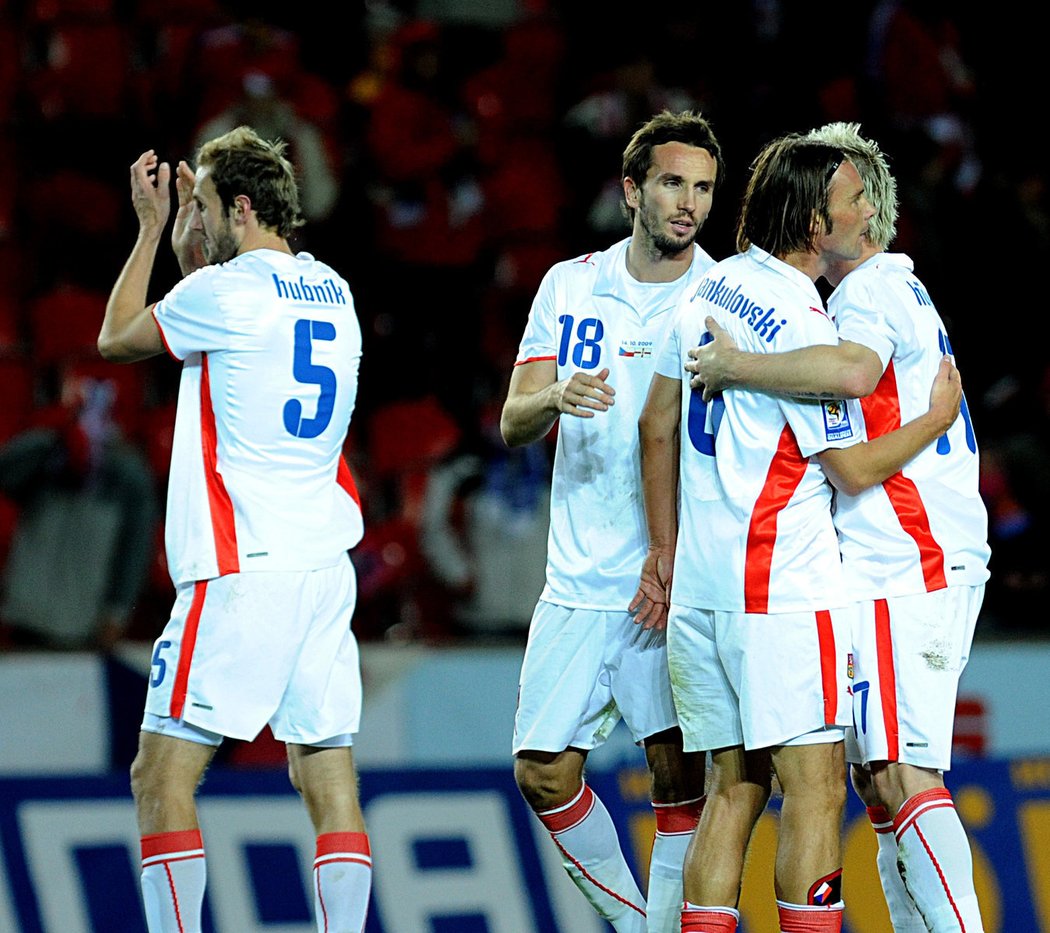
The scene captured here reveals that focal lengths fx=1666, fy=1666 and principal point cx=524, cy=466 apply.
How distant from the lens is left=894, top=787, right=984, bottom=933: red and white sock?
443 centimetres

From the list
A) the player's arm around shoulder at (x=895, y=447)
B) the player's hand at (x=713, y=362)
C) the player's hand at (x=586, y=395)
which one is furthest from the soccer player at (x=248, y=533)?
the player's arm around shoulder at (x=895, y=447)

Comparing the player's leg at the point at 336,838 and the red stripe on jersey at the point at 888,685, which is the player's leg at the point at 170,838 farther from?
the red stripe on jersey at the point at 888,685

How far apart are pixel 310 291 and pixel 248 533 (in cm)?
73

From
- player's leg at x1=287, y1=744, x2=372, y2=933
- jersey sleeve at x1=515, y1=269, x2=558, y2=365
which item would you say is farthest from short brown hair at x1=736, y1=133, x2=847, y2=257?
player's leg at x1=287, y1=744, x2=372, y2=933

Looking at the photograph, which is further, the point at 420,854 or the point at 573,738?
the point at 420,854

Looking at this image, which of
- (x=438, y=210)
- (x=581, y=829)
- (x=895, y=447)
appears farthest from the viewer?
(x=438, y=210)

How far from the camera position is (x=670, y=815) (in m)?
4.82

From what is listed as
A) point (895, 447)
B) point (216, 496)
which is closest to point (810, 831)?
point (895, 447)

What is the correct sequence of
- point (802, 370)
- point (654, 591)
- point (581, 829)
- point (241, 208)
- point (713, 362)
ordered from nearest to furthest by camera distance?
point (802, 370) → point (713, 362) → point (654, 591) → point (241, 208) → point (581, 829)

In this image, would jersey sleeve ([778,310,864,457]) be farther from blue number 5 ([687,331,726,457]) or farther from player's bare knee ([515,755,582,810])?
player's bare knee ([515,755,582,810])

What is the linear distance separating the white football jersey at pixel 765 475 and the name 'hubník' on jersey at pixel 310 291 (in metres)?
1.15

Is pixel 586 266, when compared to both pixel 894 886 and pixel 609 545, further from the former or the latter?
pixel 894 886

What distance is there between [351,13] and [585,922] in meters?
7.34

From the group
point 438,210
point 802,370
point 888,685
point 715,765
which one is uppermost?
point 438,210
